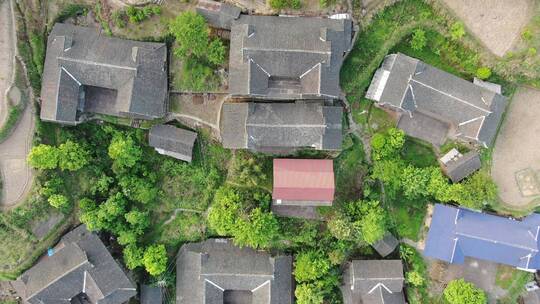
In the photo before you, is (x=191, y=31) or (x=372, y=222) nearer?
(x=191, y=31)

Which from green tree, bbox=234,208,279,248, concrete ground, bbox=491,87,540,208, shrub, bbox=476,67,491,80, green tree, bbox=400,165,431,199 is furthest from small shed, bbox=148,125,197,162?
concrete ground, bbox=491,87,540,208

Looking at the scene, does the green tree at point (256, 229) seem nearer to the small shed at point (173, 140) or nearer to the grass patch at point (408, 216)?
the small shed at point (173, 140)

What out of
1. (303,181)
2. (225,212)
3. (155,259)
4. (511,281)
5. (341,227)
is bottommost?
(511,281)

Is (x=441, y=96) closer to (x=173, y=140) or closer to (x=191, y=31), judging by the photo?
(x=191, y=31)

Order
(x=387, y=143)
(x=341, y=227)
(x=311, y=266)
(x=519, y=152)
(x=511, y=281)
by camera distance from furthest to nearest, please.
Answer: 1. (x=511, y=281)
2. (x=519, y=152)
3. (x=311, y=266)
4. (x=387, y=143)
5. (x=341, y=227)

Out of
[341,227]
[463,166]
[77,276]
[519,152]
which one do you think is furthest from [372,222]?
[77,276]

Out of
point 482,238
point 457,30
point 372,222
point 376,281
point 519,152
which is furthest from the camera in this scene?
point 519,152

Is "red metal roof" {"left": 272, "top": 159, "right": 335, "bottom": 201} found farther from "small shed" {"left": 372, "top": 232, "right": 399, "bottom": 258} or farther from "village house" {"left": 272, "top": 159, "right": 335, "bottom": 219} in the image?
"small shed" {"left": 372, "top": 232, "right": 399, "bottom": 258}
